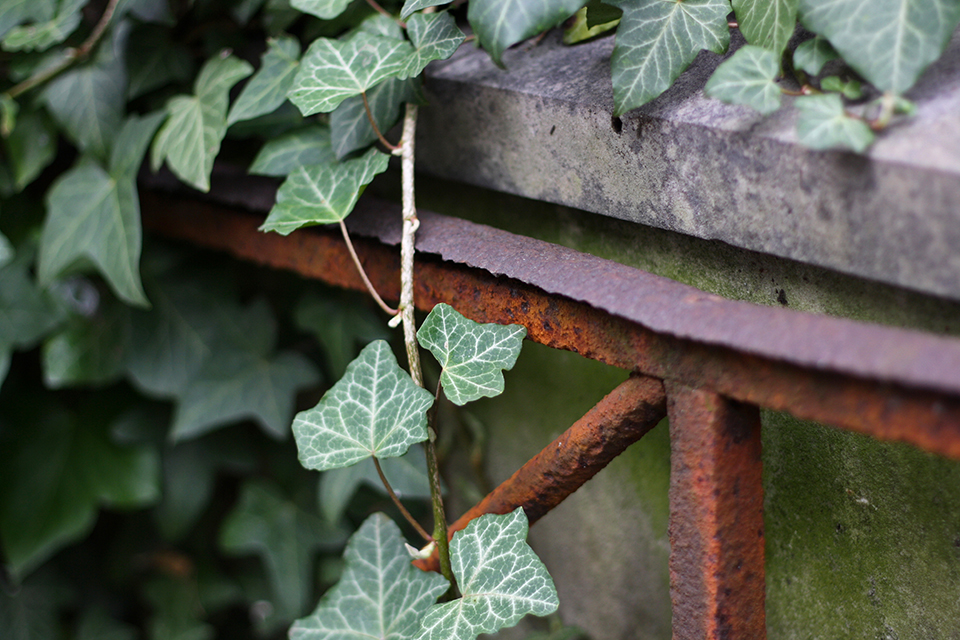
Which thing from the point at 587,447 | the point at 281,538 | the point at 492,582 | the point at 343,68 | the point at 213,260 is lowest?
the point at 281,538

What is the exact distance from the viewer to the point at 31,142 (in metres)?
1.18

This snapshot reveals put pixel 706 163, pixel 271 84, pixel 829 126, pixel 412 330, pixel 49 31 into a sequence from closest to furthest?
1. pixel 829 126
2. pixel 706 163
3. pixel 412 330
4. pixel 271 84
5. pixel 49 31

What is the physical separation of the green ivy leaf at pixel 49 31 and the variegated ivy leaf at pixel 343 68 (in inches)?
19.2

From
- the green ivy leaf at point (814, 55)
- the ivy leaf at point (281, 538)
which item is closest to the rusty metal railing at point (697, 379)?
the green ivy leaf at point (814, 55)

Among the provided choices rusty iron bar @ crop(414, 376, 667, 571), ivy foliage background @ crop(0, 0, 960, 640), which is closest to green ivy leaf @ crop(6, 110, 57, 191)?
ivy foliage background @ crop(0, 0, 960, 640)

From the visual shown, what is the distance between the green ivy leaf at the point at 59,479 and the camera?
1.37m

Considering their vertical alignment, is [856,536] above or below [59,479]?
above

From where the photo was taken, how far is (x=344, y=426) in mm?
700

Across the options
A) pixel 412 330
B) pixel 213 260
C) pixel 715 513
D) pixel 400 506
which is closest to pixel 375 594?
pixel 400 506

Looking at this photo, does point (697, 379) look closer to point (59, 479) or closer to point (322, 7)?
point (322, 7)

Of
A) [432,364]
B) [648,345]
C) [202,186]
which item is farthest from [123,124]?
[648,345]

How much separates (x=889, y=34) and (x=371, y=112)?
1.74 feet

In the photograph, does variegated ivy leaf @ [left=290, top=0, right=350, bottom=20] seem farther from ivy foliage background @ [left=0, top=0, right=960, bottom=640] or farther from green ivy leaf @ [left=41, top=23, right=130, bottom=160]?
green ivy leaf @ [left=41, top=23, right=130, bottom=160]

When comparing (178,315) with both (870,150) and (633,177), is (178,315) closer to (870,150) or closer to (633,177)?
(633,177)
